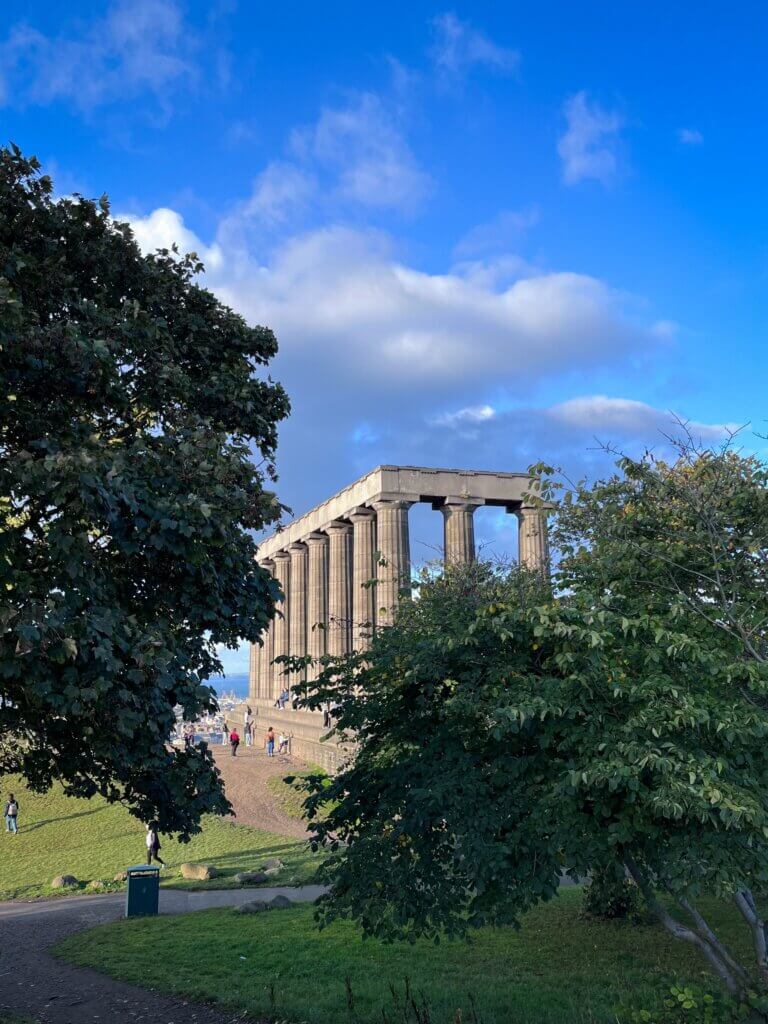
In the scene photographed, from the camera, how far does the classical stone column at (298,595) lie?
60031 millimetres

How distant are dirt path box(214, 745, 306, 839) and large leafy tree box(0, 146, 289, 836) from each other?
16.2m

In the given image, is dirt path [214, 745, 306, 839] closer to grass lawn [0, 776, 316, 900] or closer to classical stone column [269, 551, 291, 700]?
grass lawn [0, 776, 316, 900]

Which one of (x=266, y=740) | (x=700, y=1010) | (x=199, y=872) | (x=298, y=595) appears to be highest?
(x=298, y=595)

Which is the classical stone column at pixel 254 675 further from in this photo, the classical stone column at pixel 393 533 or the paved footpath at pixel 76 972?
the paved footpath at pixel 76 972

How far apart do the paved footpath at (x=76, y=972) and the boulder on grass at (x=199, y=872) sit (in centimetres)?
155

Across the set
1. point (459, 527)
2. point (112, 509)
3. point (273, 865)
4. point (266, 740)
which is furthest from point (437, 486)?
point (112, 509)

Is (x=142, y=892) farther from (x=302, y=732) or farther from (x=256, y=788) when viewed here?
(x=302, y=732)

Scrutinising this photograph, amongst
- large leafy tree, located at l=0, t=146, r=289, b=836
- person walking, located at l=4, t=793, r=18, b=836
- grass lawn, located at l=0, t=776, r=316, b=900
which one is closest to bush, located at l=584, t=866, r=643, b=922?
grass lawn, located at l=0, t=776, r=316, b=900

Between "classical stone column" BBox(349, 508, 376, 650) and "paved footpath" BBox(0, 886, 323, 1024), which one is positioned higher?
"classical stone column" BBox(349, 508, 376, 650)

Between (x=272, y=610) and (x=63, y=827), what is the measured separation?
77.9 ft

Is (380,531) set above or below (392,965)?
above

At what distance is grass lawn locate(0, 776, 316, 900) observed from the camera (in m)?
24.2

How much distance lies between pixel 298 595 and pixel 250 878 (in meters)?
37.9

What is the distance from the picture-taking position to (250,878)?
22.8 m
